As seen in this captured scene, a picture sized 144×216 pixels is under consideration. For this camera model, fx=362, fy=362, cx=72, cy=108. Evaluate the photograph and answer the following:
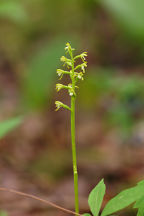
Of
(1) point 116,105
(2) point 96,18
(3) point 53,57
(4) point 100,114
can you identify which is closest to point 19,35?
(2) point 96,18

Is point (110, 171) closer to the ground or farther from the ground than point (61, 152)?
closer to the ground

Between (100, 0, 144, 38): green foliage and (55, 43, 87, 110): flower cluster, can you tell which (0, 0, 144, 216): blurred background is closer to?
(100, 0, 144, 38): green foliage

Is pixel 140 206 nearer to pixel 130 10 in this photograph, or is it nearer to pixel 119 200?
pixel 119 200

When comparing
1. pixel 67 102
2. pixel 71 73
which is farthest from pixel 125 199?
pixel 67 102

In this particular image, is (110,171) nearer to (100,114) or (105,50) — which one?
(100,114)

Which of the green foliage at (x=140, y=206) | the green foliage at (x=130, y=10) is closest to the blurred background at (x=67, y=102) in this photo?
the green foliage at (x=130, y=10)

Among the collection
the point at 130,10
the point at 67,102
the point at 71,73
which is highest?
the point at 130,10

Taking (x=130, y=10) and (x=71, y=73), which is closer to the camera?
(x=71, y=73)
